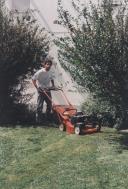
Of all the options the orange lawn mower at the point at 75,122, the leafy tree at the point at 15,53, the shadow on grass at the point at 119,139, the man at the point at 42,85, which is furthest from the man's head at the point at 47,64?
the shadow on grass at the point at 119,139

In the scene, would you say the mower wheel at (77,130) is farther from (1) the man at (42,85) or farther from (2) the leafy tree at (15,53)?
(2) the leafy tree at (15,53)

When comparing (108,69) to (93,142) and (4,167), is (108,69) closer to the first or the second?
(93,142)

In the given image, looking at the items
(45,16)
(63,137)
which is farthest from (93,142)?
(45,16)

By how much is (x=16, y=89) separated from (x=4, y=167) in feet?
16.2

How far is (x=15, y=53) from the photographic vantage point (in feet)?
46.5

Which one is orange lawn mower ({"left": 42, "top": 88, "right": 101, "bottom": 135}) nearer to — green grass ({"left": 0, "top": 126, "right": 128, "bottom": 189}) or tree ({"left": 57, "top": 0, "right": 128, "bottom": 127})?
green grass ({"left": 0, "top": 126, "right": 128, "bottom": 189})

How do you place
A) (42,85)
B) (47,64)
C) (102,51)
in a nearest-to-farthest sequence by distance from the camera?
(102,51) → (47,64) → (42,85)

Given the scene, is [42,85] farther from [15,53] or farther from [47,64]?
[15,53]

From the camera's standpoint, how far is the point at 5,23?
554 inches

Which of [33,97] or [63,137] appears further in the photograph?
[33,97]

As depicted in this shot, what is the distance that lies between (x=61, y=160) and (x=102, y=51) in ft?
7.71

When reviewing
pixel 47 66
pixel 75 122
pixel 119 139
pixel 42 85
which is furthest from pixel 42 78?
pixel 119 139

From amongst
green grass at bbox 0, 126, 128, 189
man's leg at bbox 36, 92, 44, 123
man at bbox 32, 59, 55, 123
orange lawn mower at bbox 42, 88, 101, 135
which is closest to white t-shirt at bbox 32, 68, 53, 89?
man at bbox 32, 59, 55, 123

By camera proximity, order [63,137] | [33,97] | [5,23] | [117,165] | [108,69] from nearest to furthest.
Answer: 1. [117,165]
2. [108,69]
3. [63,137]
4. [5,23]
5. [33,97]
